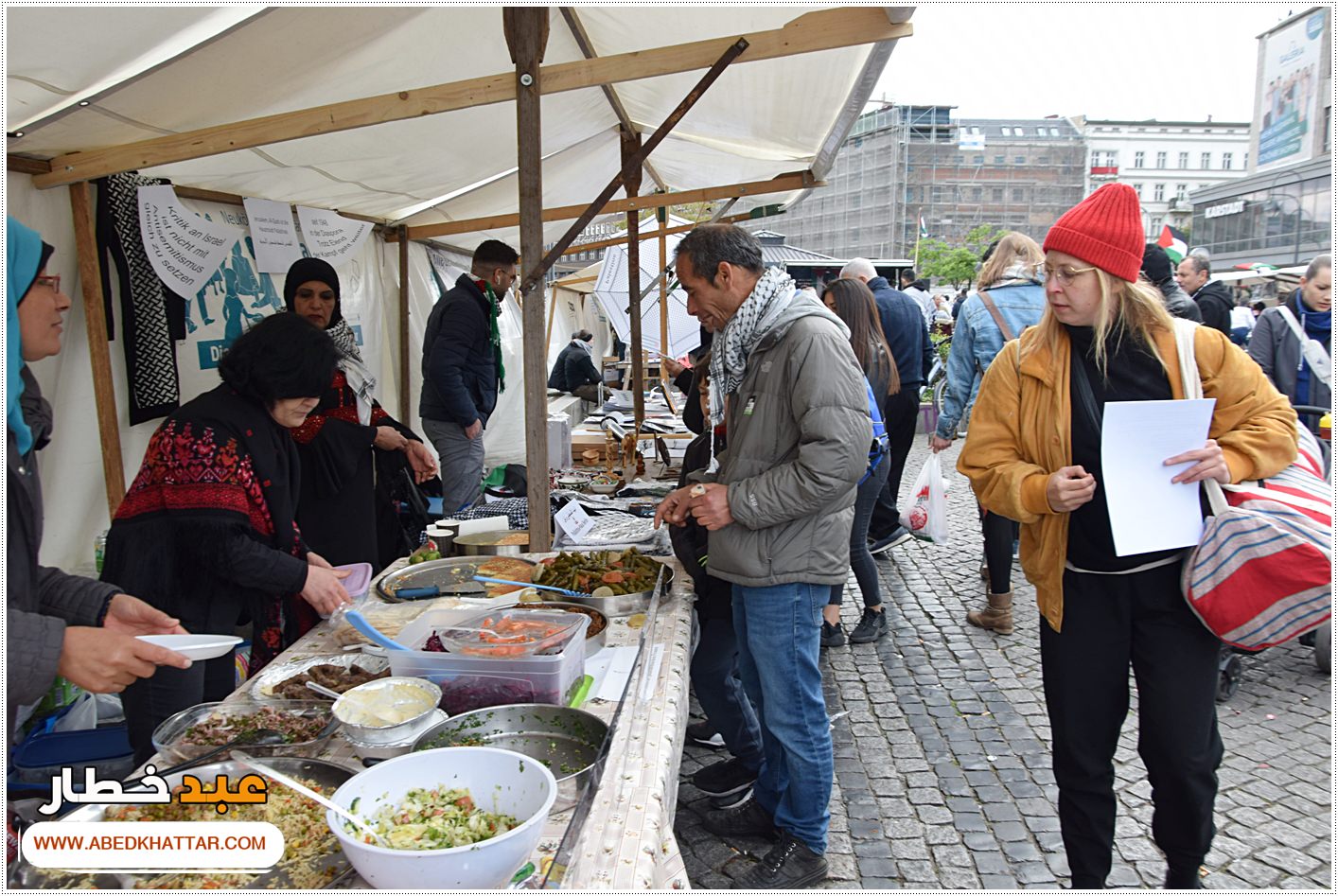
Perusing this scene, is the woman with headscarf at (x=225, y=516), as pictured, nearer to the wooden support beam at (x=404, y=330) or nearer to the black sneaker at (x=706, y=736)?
the black sneaker at (x=706, y=736)

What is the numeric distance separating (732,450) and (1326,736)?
2980mm

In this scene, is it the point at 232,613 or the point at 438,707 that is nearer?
the point at 438,707

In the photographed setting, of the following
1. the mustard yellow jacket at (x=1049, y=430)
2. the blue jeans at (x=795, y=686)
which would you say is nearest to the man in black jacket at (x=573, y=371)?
the blue jeans at (x=795, y=686)

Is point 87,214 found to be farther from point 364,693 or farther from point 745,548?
point 745,548

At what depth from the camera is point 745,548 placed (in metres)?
2.34

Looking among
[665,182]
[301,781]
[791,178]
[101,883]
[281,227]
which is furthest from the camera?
[665,182]

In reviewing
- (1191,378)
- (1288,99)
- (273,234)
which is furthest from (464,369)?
(1288,99)

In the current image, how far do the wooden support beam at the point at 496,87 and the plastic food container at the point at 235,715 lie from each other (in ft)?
6.44

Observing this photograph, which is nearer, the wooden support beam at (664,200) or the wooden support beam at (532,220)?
the wooden support beam at (532,220)

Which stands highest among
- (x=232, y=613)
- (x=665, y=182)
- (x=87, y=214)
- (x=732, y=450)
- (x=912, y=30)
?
(x=665, y=182)

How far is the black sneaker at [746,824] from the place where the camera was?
2.74 metres

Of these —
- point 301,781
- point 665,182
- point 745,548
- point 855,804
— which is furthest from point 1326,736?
point 665,182

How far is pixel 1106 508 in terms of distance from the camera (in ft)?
6.47

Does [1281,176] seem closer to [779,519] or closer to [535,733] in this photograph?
[779,519]
